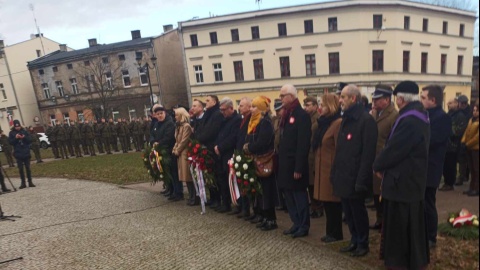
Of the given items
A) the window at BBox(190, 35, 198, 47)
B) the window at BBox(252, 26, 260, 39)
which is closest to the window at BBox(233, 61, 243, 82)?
the window at BBox(252, 26, 260, 39)

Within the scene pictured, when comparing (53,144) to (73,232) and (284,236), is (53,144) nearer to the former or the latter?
(73,232)

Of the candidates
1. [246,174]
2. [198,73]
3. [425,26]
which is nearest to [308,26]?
[425,26]

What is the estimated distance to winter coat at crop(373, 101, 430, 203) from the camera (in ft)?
10.0

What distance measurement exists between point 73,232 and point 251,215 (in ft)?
10.2

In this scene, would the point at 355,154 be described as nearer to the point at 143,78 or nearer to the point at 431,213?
the point at 431,213

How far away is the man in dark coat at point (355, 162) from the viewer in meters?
3.56

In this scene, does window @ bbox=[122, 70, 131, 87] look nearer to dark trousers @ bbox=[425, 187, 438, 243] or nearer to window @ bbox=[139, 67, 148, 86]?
window @ bbox=[139, 67, 148, 86]

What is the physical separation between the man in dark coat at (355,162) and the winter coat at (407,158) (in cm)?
36

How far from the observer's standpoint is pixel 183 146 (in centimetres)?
641

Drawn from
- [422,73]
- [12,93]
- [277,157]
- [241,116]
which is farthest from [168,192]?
[12,93]

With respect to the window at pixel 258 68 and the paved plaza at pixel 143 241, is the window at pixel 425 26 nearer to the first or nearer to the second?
the window at pixel 258 68

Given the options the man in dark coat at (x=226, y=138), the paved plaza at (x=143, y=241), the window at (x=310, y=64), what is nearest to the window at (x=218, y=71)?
the window at (x=310, y=64)

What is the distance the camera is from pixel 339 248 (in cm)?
410

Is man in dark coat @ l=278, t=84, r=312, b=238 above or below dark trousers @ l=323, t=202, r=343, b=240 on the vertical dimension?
above
